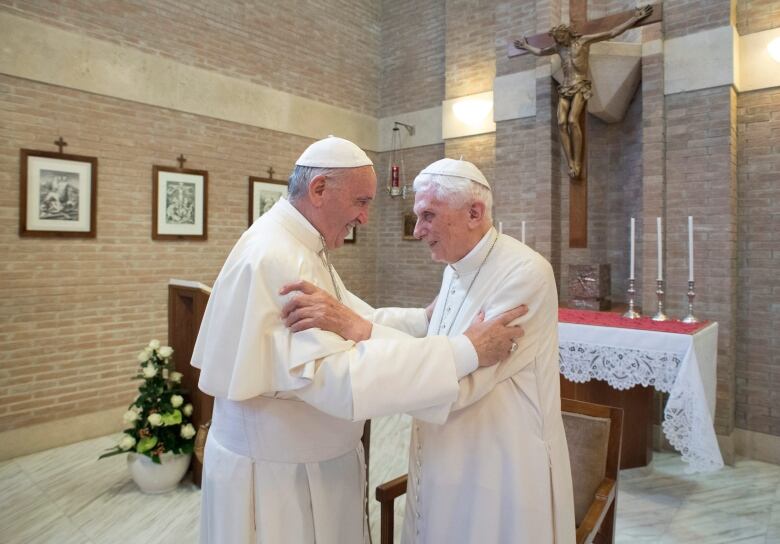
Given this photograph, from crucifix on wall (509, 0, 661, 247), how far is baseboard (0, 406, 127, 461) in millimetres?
4911

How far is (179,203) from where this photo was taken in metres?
5.79

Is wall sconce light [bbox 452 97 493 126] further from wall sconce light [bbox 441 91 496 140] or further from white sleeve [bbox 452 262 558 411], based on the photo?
white sleeve [bbox 452 262 558 411]

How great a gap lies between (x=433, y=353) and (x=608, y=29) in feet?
14.9

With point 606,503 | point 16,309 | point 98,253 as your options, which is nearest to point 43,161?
point 98,253

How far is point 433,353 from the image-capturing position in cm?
151

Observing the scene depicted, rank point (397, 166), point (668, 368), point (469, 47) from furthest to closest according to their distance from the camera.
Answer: point (397, 166) → point (469, 47) → point (668, 368)

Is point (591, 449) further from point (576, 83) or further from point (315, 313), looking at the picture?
point (576, 83)

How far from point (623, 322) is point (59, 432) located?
5.11 m

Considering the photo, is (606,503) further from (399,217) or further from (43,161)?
(399,217)

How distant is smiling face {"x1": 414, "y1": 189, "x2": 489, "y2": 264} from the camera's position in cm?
178

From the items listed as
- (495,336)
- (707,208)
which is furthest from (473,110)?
(495,336)

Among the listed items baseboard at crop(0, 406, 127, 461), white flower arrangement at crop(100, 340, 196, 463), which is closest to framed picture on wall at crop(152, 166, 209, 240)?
baseboard at crop(0, 406, 127, 461)

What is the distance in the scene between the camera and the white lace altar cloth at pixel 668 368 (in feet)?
11.0

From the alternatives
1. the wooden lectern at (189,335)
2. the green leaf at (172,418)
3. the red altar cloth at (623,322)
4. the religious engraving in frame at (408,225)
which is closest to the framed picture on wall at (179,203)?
the wooden lectern at (189,335)
